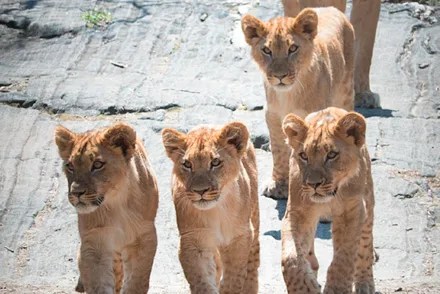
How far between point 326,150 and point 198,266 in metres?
1.03

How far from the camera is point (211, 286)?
770cm

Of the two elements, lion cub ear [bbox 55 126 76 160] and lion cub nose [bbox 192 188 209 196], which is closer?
lion cub nose [bbox 192 188 209 196]

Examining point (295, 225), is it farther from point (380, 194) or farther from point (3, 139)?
point (3, 139)

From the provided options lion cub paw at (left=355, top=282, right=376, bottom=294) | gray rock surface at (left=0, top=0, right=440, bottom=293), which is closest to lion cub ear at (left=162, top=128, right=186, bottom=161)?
gray rock surface at (left=0, top=0, right=440, bottom=293)

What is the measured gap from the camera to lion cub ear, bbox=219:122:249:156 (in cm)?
788

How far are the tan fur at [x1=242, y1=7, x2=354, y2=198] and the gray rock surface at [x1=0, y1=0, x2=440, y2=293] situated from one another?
0.47 meters

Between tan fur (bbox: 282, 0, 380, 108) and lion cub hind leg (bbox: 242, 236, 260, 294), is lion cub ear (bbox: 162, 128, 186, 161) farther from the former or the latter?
tan fur (bbox: 282, 0, 380, 108)

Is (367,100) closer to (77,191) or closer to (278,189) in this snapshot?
(278,189)

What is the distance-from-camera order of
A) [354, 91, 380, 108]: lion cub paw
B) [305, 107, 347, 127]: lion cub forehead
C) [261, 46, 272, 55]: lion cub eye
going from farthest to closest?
[354, 91, 380, 108]: lion cub paw, [261, 46, 272, 55]: lion cub eye, [305, 107, 347, 127]: lion cub forehead

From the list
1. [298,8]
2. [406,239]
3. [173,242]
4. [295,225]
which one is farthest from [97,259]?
[298,8]

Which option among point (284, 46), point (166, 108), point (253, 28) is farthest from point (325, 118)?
point (166, 108)

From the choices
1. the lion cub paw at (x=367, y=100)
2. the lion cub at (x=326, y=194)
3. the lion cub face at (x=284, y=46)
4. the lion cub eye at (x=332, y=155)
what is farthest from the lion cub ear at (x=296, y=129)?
the lion cub paw at (x=367, y=100)

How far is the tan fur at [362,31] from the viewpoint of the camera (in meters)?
12.2

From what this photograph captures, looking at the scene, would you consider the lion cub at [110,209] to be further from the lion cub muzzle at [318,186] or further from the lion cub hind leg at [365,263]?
the lion cub hind leg at [365,263]
